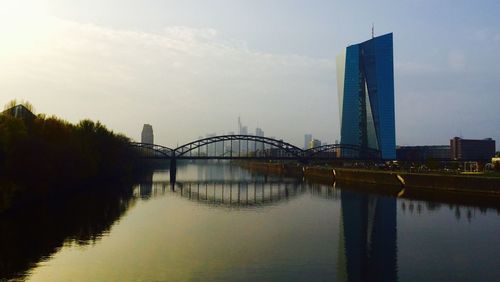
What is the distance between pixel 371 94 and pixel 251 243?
14766 cm

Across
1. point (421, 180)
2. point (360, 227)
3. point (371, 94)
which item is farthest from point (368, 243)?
point (371, 94)

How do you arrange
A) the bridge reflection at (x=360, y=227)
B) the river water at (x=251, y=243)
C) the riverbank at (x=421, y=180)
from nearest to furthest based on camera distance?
the river water at (x=251, y=243) → the bridge reflection at (x=360, y=227) → the riverbank at (x=421, y=180)

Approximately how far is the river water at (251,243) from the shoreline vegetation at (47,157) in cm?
246

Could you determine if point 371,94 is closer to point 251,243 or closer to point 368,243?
point 368,243

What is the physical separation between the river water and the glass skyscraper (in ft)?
401

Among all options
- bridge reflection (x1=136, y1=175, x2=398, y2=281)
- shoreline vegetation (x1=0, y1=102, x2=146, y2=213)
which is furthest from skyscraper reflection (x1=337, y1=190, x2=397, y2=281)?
shoreline vegetation (x1=0, y1=102, x2=146, y2=213)

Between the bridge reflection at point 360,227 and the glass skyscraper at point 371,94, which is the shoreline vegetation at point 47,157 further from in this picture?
the glass skyscraper at point 371,94

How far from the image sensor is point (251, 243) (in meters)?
31.3

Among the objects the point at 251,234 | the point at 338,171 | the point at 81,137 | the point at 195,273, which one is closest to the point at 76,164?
the point at 81,137

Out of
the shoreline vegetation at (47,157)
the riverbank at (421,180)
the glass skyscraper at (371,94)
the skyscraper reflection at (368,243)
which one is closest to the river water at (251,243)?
the skyscraper reflection at (368,243)

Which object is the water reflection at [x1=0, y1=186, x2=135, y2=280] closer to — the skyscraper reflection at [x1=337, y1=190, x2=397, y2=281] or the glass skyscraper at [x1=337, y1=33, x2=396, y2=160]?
the skyscraper reflection at [x1=337, y1=190, x2=397, y2=281]

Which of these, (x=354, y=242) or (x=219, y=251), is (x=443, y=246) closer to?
(x=354, y=242)

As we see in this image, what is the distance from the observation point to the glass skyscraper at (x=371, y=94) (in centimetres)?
17138

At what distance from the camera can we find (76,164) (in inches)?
2285
